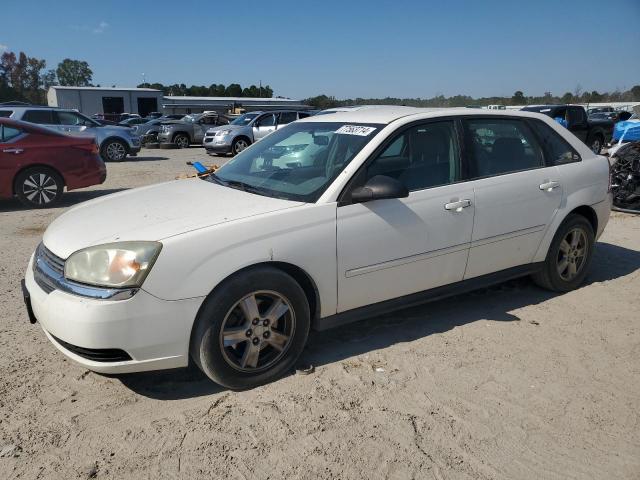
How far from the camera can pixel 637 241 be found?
694 centimetres

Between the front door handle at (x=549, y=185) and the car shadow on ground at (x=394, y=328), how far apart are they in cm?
101

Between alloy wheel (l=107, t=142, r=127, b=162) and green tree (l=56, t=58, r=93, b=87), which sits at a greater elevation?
green tree (l=56, t=58, r=93, b=87)

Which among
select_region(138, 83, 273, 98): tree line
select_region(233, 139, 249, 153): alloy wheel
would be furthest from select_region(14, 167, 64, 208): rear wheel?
select_region(138, 83, 273, 98): tree line

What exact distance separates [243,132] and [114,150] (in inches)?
175

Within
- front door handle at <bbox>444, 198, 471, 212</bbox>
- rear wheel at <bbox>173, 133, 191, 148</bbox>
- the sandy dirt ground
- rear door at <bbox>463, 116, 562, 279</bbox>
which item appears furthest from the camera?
rear wheel at <bbox>173, 133, 191, 148</bbox>

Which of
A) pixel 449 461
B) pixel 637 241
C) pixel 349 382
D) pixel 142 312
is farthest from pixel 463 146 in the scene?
pixel 637 241

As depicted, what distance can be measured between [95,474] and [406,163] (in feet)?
8.83

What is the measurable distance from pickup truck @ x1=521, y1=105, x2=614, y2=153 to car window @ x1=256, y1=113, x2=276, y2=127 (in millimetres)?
8963

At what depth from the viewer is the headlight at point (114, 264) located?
2.80m

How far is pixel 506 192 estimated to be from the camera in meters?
4.15

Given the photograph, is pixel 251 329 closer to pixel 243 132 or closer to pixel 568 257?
pixel 568 257

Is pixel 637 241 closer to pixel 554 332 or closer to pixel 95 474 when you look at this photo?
pixel 554 332

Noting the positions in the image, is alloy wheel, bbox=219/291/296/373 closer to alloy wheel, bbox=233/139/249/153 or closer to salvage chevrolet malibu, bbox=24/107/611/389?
salvage chevrolet malibu, bbox=24/107/611/389

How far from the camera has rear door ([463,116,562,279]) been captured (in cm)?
406
